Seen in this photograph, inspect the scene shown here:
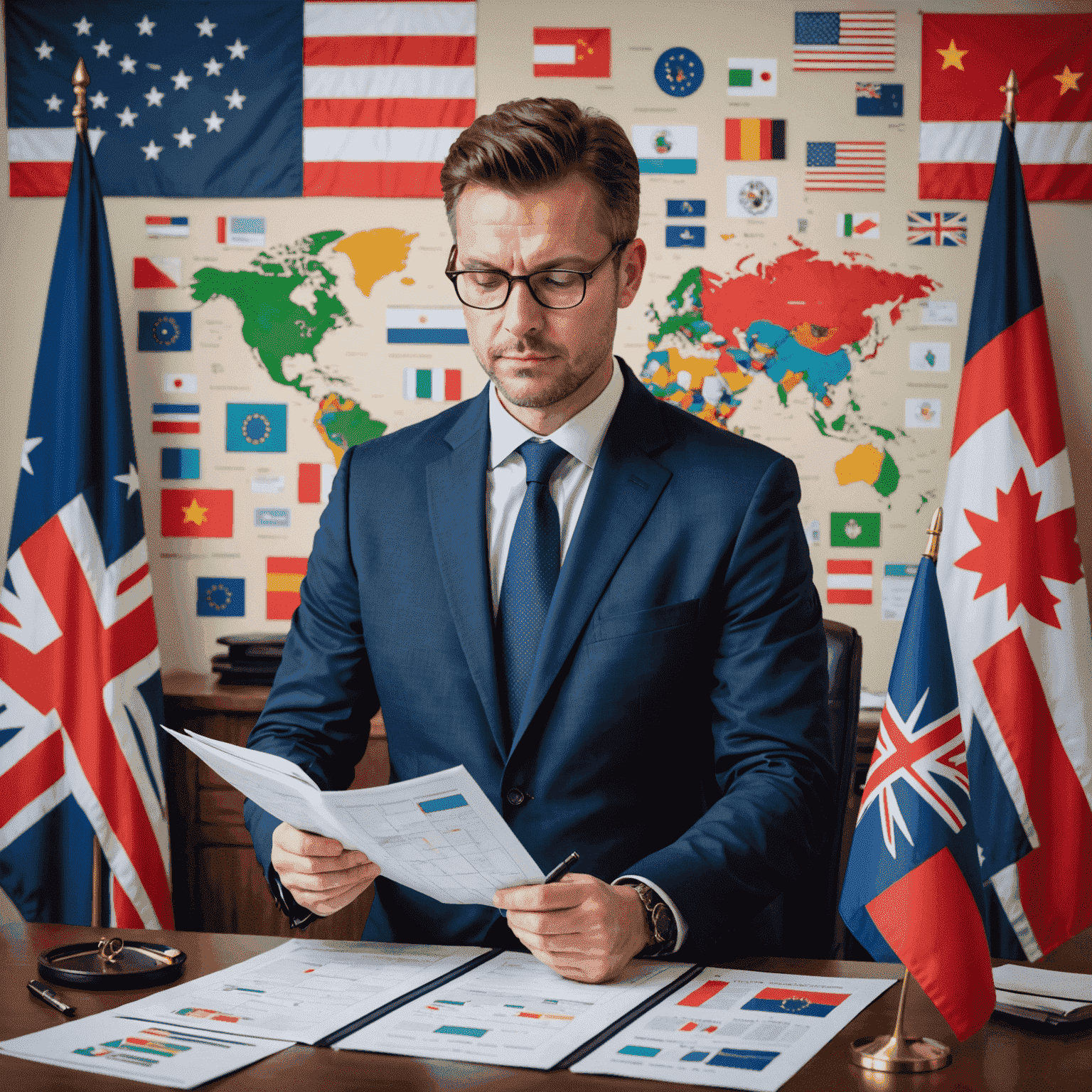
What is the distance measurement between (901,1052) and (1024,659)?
1.93 metres

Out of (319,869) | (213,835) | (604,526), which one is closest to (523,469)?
(604,526)

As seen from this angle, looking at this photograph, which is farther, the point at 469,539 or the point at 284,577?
the point at 284,577

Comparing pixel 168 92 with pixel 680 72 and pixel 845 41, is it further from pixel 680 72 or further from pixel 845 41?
pixel 845 41

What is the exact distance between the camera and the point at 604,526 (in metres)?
1.35

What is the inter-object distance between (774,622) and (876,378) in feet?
6.28

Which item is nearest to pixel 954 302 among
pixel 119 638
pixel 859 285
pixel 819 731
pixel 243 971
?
pixel 859 285

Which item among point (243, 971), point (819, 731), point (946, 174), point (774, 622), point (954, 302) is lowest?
point (243, 971)

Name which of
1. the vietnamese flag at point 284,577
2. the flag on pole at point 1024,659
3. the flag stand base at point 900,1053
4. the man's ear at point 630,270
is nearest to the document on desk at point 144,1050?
the flag stand base at point 900,1053

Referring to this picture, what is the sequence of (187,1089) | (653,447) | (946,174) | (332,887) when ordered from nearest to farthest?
1. (187,1089)
2. (332,887)
3. (653,447)
4. (946,174)

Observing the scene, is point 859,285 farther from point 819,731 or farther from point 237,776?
point 237,776

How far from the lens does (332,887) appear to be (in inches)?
43.9

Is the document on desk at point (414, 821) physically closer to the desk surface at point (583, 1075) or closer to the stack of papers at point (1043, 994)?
the desk surface at point (583, 1075)

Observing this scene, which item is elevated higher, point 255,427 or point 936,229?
point 936,229

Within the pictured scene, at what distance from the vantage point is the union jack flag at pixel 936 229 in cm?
298
